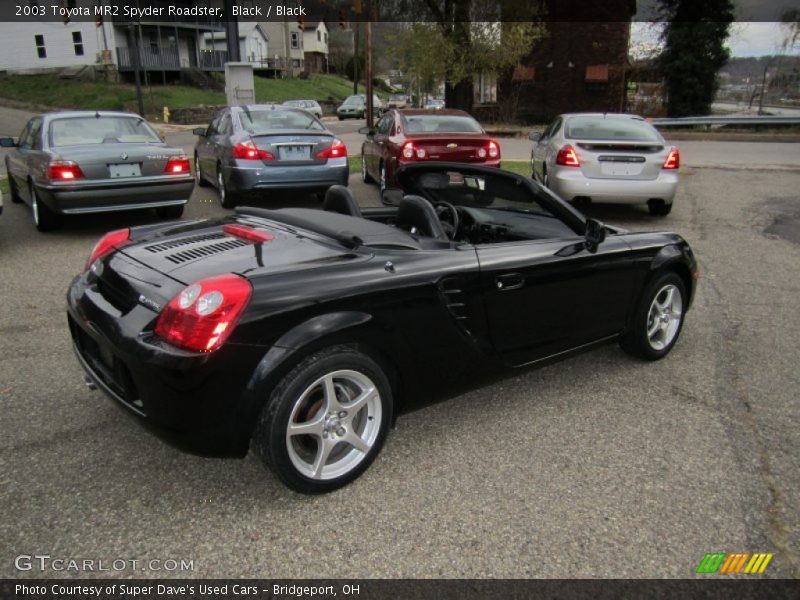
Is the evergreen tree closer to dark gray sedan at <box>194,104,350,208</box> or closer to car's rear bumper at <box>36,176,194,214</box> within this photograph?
dark gray sedan at <box>194,104,350,208</box>

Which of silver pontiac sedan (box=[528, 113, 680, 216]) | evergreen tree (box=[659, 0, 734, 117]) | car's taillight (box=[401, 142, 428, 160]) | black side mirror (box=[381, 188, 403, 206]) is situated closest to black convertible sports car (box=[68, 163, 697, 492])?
black side mirror (box=[381, 188, 403, 206])

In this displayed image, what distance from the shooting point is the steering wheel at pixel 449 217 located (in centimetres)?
357

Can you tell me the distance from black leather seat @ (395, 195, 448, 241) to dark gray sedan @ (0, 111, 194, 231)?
514 cm

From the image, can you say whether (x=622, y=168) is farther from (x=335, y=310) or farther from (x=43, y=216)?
(x=43, y=216)

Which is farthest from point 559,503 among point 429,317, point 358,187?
point 358,187

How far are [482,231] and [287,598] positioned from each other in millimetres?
2370

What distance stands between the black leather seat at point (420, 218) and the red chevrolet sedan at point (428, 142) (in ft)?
17.9

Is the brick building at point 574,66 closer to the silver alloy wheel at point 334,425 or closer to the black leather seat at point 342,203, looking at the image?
the black leather seat at point 342,203

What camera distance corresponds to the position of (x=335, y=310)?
262 cm

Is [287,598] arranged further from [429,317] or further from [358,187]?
[358,187]

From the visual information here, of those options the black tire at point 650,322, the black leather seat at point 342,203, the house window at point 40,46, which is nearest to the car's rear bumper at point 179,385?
the black leather seat at point 342,203

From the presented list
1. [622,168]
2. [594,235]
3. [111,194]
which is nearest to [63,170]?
[111,194]

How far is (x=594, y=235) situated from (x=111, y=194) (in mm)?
5780

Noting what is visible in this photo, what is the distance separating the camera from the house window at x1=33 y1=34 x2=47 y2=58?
42.6m
